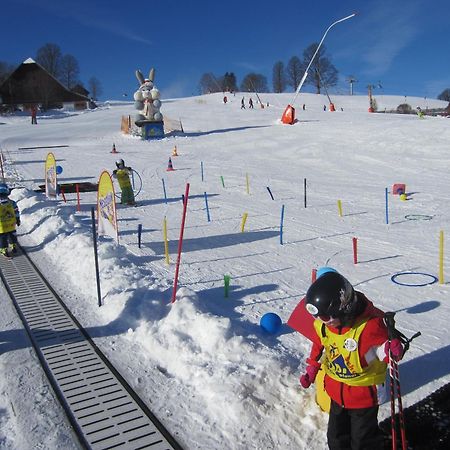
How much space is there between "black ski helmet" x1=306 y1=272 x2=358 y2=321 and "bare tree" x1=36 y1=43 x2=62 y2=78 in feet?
288

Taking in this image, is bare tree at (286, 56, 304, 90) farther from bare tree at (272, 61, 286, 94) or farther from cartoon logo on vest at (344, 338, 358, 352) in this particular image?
cartoon logo on vest at (344, 338, 358, 352)

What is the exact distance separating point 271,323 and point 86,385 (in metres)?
2.20

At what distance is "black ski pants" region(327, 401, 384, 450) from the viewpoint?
3.33m

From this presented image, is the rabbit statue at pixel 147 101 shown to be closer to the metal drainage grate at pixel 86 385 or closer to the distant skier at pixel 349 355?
the metal drainage grate at pixel 86 385

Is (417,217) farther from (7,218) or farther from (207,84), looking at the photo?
(207,84)

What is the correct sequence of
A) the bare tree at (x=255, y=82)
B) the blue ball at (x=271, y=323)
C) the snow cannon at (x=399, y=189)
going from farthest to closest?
the bare tree at (x=255, y=82), the snow cannon at (x=399, y=189), the blue ball at (x=271, y=323)

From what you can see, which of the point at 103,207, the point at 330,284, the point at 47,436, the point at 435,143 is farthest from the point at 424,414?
the point at 435,143

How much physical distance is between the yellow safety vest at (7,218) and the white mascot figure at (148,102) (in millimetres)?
24808

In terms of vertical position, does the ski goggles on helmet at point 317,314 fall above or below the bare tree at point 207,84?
below

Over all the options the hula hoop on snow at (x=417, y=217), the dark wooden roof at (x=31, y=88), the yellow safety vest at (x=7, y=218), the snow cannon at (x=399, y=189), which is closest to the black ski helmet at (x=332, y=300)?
the yellow safety vest at (x=7, y=218)

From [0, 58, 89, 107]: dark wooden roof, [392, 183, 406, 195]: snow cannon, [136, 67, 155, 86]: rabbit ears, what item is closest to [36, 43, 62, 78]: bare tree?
[0, 58, 89, 107]: dark wooden roof

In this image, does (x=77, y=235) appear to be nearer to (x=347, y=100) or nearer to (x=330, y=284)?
(x=330, y=284)

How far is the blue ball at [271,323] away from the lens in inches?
219

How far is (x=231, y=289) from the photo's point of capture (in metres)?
7.27
